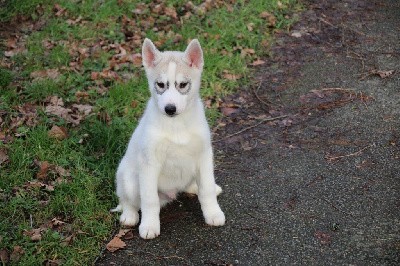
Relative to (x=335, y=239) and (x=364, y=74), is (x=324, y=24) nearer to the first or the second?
(x=364, y=74)

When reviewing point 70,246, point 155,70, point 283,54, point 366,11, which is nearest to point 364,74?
point 283,54

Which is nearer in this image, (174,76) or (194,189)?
(174,76)

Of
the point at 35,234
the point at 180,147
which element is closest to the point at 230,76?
the point at 180,147

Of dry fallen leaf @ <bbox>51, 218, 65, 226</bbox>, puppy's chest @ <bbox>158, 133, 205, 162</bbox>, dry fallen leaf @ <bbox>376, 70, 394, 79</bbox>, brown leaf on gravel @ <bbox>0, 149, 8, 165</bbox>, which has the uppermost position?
puppy's chest @ <bbox>158, 133, 205, 162</bbox>

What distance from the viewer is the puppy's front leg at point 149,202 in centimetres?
415

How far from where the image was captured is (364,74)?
6770mm

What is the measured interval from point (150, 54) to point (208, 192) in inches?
45.3

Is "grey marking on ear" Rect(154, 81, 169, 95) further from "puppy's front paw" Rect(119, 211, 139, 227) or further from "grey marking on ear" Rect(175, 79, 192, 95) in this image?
"puppy's front paw" Rect(119, 211, 139, 227)

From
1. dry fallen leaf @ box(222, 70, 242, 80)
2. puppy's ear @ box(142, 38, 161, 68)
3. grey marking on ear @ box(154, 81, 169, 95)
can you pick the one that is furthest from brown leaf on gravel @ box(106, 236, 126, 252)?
dry fallen leaf @ box(222, 70, 242, 80)

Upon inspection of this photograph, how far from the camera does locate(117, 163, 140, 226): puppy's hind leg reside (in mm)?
4348

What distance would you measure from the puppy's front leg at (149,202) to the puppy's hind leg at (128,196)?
4.9 inches

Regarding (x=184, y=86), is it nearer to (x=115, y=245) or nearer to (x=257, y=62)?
(x=115, y=245)

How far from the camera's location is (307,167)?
5148mm

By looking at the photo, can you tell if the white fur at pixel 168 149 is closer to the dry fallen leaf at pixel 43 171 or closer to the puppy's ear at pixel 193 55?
the puppy's ear at pixel 193 55
